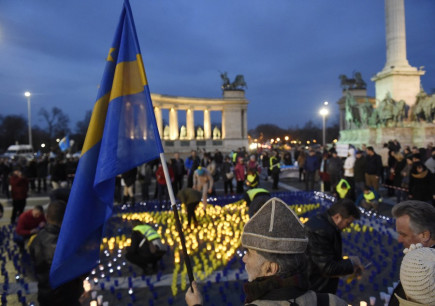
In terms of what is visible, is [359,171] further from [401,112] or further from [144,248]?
[401,112]

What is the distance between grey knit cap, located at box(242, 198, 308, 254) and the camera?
5.40 ft

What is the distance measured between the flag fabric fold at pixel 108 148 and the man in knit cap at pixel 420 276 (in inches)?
75.2

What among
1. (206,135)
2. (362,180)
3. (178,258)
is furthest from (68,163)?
(206,135)

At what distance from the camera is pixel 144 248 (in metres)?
6.20

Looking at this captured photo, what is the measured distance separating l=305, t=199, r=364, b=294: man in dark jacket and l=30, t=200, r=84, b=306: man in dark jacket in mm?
2394

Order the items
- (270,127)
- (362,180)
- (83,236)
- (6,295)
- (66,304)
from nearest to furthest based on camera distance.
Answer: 1. (83,236)
2. (66,304)
3. (6,295)
4. (362,180)
5. (270,127)

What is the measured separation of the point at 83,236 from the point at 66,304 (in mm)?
1327

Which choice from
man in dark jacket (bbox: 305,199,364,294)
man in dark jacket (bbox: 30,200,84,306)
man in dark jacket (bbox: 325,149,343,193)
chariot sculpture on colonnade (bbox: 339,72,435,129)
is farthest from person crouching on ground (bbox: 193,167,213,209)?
chariot sculpture on colonnade (bbox: 339,72,435,129)

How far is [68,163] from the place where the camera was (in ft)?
55.2

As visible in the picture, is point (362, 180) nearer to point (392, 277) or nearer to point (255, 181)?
point (255, 181)

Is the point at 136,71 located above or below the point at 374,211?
above

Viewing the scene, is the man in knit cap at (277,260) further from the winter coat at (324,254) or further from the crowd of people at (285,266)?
the winter coat at (324,254)

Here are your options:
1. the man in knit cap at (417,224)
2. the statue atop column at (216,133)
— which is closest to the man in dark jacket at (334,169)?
the man in knit cap at (417,224)

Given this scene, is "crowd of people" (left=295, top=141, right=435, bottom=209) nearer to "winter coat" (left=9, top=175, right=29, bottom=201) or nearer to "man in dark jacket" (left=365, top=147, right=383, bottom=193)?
"man in dark jacket" (left=365, top=147, right=383, bottom=193)
